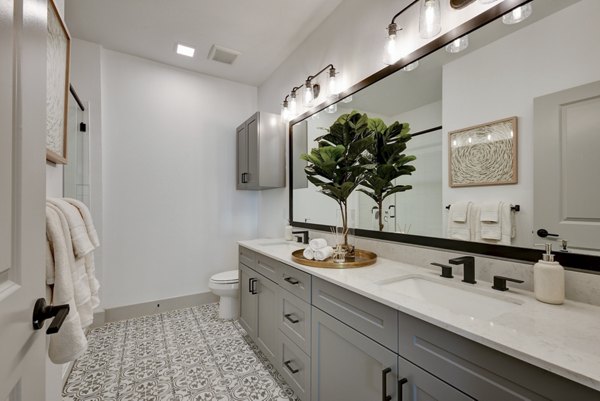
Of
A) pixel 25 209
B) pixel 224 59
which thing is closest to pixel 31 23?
pixel 25 209

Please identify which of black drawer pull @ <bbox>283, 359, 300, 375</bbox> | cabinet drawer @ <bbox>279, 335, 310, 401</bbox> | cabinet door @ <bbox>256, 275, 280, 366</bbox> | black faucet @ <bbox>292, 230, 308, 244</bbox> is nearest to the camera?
cabinet drawer @ <bbox>279, 335, 310, 401</bbox>

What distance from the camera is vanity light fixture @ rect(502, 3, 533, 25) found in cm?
107

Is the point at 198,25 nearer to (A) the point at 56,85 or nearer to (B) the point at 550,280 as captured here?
(A) the point at 56,85

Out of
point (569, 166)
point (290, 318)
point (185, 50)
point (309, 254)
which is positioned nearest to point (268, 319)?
point (290, 318)

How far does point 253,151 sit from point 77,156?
156cm

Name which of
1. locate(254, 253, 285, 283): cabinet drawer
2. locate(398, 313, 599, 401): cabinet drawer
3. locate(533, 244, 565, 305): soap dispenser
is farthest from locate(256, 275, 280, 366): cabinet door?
locate(533, 244, 565, 305): soap dispenser

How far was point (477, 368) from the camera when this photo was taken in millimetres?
Result: 736

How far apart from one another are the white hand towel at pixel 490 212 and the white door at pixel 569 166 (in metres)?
0.14

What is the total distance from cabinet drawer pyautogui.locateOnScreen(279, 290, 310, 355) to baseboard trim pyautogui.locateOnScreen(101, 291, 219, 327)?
1731 mm

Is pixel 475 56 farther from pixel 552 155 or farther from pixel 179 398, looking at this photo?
pixel 179 398

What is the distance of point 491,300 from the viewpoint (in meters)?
1.06

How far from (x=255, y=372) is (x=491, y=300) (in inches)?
63.4

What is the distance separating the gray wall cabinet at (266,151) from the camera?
8.94 feet

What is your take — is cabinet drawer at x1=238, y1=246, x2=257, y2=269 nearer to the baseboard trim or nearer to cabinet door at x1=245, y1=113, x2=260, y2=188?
cabinet door at x1=245, y1=113, x2=260, y2=188
